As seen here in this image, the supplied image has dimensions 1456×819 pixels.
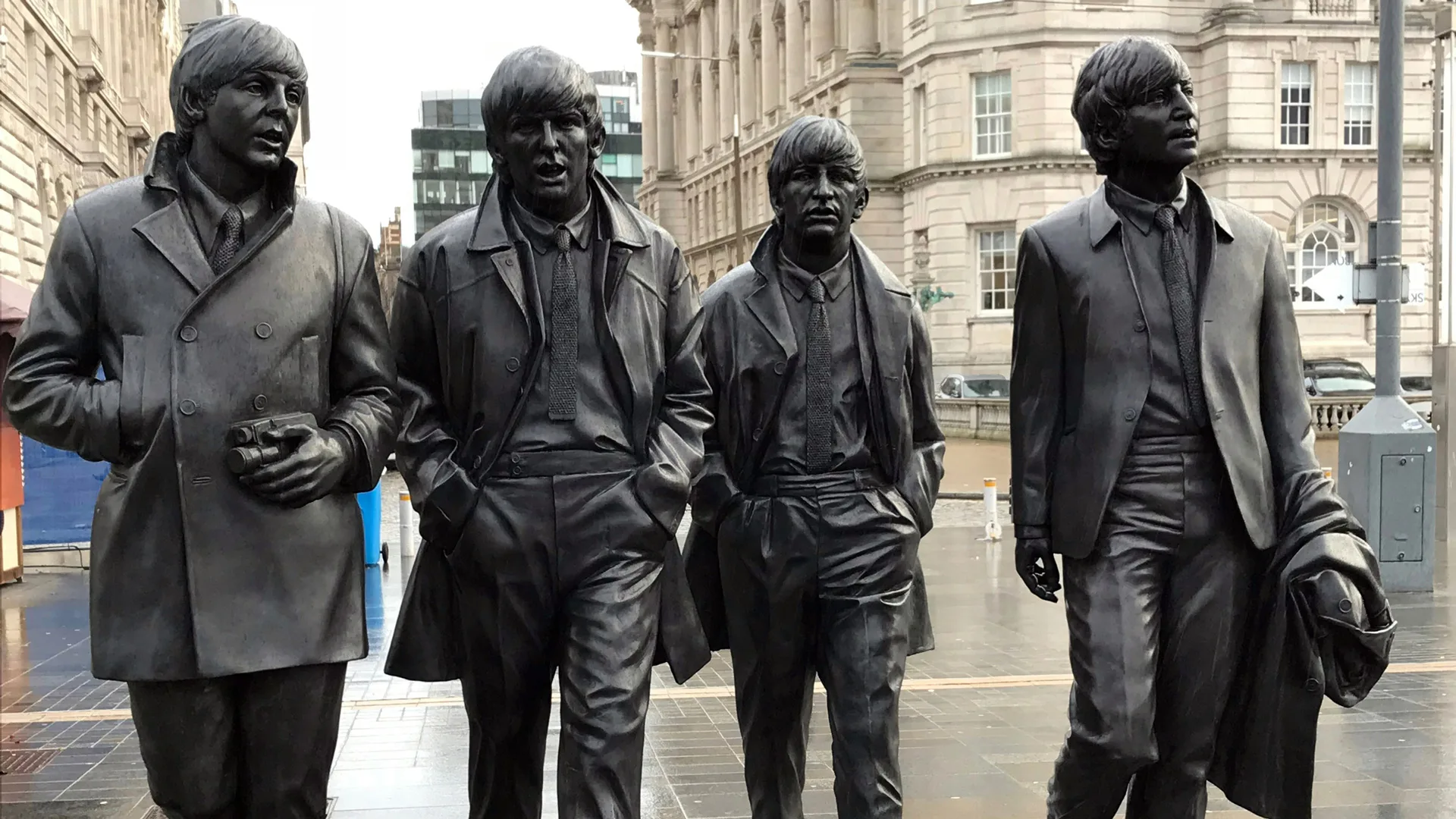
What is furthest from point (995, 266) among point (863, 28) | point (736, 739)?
point (736, 739)

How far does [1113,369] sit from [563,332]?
163 cm

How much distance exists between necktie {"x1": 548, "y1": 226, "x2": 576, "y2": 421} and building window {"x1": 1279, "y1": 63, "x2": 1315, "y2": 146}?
43500 mm

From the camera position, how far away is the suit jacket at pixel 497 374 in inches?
Answer: 181

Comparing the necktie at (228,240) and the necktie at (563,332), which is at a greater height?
the necktie at (228,240)

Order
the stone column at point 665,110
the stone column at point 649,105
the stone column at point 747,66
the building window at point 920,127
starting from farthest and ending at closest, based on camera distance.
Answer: the stone column at point 649,105 < the stone column at point 665,110 < the stone column at point 747,66 < the building window at point 920,127

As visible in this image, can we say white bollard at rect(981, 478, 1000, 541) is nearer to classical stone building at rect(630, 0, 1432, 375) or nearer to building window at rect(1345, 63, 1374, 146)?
classical stone building at rect(630, 0, 1432, 375)

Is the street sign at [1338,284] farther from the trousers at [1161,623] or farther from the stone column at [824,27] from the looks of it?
the stone column at [824,27]

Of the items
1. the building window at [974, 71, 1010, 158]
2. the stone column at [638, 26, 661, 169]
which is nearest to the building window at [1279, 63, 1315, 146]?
the building window at [974, 71, 1010, 158]

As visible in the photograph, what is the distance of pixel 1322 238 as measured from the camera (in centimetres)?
4475

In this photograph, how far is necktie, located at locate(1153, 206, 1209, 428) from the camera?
469 cm

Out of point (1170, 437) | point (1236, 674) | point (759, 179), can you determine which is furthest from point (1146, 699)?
point (759, 179)

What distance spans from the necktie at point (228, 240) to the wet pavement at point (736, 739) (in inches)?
130

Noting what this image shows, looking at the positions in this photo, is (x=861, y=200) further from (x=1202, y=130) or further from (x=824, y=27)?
(x=824, y=27)

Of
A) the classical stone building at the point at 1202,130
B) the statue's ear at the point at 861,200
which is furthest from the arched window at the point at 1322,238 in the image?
the statue's ear at the point at 861,200
